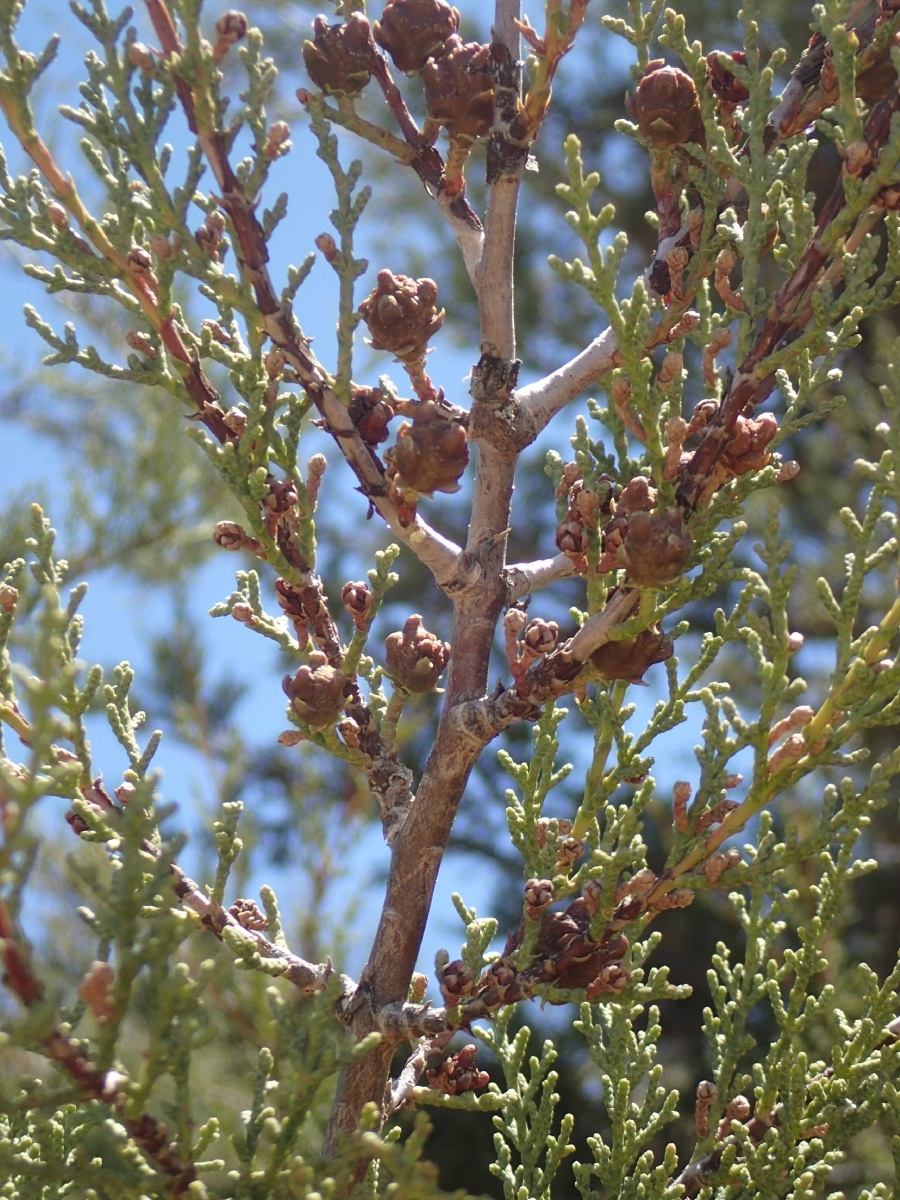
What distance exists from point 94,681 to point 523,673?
2.21 feet

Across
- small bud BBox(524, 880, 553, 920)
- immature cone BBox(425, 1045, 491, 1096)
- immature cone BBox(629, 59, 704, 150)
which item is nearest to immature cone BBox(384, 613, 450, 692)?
small bud BBox(524, 880, 553, 920)

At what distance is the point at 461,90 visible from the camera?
6.37 ft

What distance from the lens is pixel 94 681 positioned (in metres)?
1.82

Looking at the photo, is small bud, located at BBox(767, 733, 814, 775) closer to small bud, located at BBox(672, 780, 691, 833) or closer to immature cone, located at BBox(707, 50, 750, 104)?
small bud, located at BBox(672, 780, 691, 833)

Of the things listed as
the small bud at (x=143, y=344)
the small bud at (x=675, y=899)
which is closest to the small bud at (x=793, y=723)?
the small bud at (x=675, y=899)

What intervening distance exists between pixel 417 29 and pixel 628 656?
113cm

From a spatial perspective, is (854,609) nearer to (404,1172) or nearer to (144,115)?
(404,1172)

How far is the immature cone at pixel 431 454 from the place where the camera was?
180cm

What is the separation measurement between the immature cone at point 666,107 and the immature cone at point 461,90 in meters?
0.26

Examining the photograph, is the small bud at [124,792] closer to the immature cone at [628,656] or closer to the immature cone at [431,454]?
the immature cone at [431,454]

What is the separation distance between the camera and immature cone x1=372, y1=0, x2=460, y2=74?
2.03 m

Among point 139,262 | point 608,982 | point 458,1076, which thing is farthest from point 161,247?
point 458,1076

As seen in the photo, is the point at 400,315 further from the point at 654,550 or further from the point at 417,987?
the point at 417,987

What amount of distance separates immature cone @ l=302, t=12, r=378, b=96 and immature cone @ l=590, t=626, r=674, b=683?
107cm
